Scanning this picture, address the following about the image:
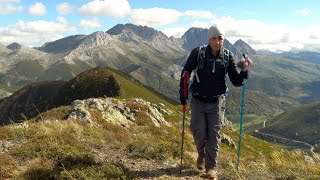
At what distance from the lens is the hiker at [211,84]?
33.7ft

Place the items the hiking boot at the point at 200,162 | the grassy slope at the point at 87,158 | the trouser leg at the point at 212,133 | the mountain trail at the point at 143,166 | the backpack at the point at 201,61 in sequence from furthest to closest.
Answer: the hiking boot at the point at 200,162 → the mountain trail at the point at 143,166 → the trouser leg at the point at 212,133 → the backpack at the point at 201,61 → the grassy slope at the point at 87,158

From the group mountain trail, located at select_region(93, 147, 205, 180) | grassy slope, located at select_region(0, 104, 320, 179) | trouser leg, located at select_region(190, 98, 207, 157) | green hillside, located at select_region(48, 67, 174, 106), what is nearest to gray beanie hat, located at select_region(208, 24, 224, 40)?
trouser leg, located at select_region(190, 98, 207, 157)

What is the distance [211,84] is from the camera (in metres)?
10.3

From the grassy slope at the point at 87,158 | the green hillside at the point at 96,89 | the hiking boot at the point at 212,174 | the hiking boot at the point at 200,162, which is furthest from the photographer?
the green hillside at the point at 96,89

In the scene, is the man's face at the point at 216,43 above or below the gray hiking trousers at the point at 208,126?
above

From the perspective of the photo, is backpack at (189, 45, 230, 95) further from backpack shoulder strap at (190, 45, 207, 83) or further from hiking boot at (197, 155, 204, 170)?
hiking boot at (197, 155, 204, 170)

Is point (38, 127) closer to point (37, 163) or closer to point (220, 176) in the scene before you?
point (37, 163)

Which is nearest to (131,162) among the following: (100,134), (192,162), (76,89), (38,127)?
(192,162)

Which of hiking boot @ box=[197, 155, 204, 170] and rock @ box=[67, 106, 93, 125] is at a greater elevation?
hiking boot @ box=[197, 155, 204, 170]

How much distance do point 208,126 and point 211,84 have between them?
4.29ft

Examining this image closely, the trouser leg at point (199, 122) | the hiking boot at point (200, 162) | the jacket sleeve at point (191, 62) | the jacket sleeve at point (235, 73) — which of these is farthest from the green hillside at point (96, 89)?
the jacket sleeve at point (235, 73)

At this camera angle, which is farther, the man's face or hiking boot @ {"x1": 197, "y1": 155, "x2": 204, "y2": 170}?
hiking boot @ {"x1": 197, "y1": 155, "x2": 204, "y2": 170}

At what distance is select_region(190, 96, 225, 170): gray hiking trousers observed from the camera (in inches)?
412

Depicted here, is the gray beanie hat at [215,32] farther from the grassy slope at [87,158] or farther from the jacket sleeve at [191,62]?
the grassy slope at [87,158]
